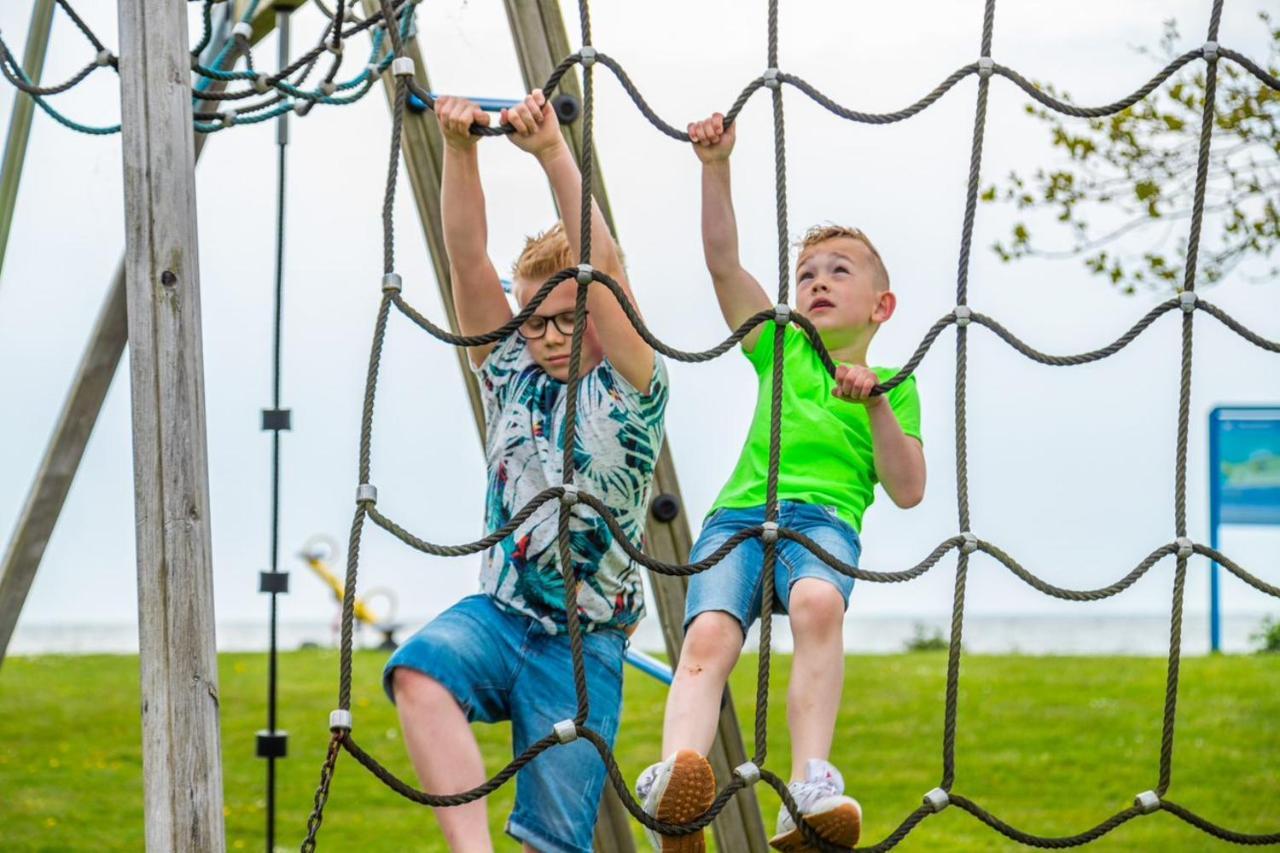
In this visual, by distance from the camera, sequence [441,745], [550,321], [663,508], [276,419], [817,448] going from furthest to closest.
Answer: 1. [276,419]
2. [663,508]
3. [817,448]
4. [550,321]
5. [441,745]

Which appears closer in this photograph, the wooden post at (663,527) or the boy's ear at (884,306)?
the boy's ear at (884,306)

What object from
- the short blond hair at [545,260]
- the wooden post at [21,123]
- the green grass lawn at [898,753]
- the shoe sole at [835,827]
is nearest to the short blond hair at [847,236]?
the short blond hair at [545,260]

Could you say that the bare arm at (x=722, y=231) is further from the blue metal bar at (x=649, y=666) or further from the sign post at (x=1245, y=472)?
the sign post at (x=1245, y=472)

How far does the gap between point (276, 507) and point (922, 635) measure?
4.93 m

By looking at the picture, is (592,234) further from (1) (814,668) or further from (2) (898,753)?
(2) (898,753)

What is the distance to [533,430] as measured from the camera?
222 cm

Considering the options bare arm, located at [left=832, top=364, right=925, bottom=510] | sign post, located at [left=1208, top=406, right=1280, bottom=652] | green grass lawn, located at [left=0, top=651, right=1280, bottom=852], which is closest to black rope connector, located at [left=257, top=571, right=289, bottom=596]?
green grass lawn, located at [left=0, top=651, right=1280, bottom=852]

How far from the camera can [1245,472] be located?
240 inches

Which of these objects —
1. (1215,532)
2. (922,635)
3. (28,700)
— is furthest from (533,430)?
(922,635)

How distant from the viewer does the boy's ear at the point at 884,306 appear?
246 cm

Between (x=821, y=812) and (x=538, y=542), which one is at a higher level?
(x=538, y=542)

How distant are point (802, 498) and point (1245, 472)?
168 inches

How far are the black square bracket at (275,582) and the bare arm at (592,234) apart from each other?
1.65 metres

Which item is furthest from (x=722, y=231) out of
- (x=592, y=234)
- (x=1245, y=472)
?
(x=1245, y=472)
